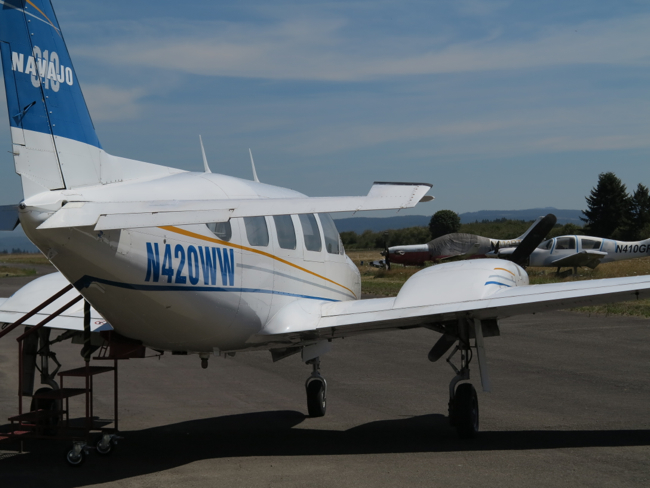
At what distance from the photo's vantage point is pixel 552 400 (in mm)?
10891

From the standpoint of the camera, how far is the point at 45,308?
32.2ft

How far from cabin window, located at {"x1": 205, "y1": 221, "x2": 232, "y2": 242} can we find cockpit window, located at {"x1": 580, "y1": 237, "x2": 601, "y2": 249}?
3875 cm

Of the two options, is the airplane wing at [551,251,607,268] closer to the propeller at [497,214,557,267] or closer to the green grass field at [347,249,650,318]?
the green grass field at [347,249,650,318]

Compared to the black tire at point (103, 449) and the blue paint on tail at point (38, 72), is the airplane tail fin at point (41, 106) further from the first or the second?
the black tire at point (103, 449)

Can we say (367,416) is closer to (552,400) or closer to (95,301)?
(552,400)

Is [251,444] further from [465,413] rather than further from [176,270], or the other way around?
[176,270]

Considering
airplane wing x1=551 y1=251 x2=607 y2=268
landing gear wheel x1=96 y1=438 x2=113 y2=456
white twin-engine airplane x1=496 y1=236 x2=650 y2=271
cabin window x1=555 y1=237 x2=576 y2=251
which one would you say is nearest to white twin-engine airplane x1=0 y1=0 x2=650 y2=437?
landing gear wheel x1=96 y1=438 x2=113 y2=456

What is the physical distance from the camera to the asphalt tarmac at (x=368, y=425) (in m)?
7.01

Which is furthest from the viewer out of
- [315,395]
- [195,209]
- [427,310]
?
[315,395]

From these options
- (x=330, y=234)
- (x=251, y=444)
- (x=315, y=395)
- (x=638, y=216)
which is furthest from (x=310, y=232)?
(x=638, y=216)

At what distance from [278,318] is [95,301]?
7.85ft

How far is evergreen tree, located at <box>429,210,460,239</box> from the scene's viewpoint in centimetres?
8919

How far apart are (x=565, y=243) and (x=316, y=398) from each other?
35834mm

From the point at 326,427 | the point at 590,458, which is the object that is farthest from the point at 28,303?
the point at 590,458
